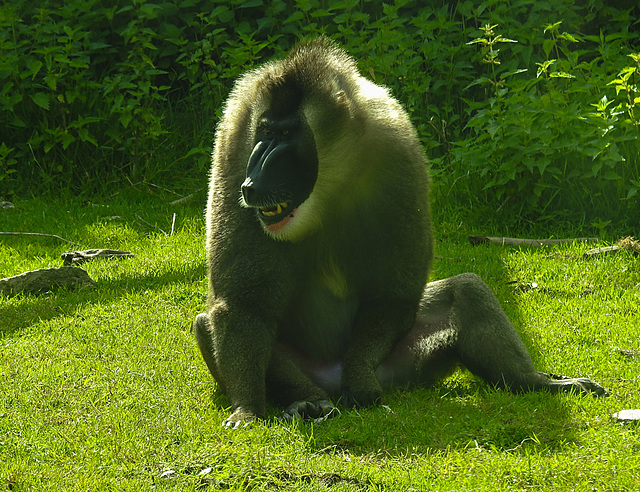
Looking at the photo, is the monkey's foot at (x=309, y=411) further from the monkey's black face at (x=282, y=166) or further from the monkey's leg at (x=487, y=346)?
the monkey's black face at (x=282, y=166)

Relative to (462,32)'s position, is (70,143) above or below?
below

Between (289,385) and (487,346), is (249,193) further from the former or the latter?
(487,346)

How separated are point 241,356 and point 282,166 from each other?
1.01 metres

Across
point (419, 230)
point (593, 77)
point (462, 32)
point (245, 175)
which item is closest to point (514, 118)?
point (593, 77)

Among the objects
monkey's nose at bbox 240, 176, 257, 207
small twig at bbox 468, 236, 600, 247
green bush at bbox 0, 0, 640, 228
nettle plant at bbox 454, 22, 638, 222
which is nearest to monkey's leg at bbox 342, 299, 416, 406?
monkey's nose at bbox 240, 176, 257, 207

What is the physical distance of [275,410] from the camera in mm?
4812

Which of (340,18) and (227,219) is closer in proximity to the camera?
(227,219)

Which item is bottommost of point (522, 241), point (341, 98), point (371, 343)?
point (522, 241)

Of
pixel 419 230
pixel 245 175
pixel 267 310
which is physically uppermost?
pixel 245 175

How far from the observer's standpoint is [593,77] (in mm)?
8586

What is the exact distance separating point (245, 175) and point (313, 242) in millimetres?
514

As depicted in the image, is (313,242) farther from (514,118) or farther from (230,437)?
(514,118)

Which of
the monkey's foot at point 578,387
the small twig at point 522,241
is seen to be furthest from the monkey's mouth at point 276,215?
the small twig at point 522,241

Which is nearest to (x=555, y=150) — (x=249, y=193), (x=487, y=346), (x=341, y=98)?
(x=487, y=346)
